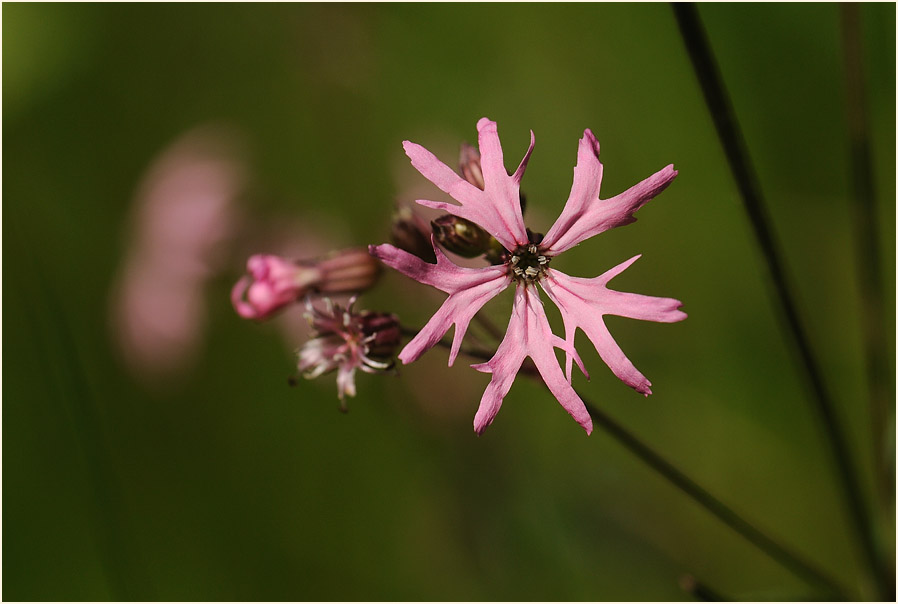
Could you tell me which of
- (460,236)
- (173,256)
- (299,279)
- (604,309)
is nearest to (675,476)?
(604,309)

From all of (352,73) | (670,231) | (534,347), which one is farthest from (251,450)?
(534,347)

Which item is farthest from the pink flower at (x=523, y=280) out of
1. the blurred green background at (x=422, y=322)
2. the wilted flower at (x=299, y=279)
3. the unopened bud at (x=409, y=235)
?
the blurred green background at (x=422, y=322)

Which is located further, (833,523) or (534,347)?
(833,523)

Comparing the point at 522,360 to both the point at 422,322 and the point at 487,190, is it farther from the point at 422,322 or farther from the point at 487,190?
the point at 422,322

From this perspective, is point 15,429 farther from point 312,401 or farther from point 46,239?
point 312,401

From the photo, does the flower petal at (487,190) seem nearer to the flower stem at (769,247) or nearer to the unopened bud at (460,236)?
the unopened bud at (460,236)

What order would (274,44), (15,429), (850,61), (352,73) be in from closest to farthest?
(850,61), (15,429), (352,73), (274,44)

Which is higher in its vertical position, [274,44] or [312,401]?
[274,44]

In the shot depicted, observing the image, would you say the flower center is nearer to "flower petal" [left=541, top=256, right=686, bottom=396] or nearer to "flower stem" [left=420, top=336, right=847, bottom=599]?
"flower petal" [left=541, top=256, right=686, bottom=396]

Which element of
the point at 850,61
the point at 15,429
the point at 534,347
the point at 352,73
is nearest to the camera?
the point at 534,347
